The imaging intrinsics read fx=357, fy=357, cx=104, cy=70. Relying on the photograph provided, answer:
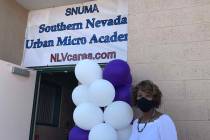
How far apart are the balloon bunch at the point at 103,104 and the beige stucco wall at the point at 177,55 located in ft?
1.24

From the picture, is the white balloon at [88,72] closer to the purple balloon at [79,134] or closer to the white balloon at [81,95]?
the white balloon at [81,95]

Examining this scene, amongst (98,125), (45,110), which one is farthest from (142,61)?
(45,110)

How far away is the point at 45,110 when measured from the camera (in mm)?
4832

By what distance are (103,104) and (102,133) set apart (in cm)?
24

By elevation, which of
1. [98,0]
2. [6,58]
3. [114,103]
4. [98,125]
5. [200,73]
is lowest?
[98,125]

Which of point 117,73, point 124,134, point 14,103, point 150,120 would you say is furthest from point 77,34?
point 150,120

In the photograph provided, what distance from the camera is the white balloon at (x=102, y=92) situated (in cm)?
265

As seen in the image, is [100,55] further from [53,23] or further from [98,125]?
[98,125]

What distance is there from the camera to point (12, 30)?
4.07 metres

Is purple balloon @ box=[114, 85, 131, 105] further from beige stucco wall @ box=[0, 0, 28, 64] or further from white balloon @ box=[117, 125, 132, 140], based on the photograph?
beige stucco wall @ box=[0, 0, 28, 64]

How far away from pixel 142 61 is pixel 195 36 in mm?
505

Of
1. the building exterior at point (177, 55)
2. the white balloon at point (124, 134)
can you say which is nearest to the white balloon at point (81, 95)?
the white balloon at point (124, 134)

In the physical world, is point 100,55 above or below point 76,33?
below

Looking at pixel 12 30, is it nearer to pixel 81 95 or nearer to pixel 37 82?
pixel 37 82
